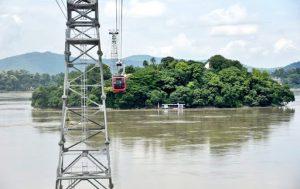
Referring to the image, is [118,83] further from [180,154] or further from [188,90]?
[188,90]

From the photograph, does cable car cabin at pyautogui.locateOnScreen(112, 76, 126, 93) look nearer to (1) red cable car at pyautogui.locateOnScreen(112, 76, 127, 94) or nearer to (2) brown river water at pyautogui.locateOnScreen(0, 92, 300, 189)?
(1) red cable car at pyautogui.locateOnScreen(112, 76, 127, 94)

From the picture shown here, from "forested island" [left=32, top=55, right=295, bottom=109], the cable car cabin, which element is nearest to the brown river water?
the cable car cabin

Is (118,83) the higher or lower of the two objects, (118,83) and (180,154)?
the higher

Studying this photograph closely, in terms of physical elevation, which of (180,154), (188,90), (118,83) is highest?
(188,90)

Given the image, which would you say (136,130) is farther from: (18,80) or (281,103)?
(18,80)

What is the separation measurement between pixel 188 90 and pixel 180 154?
1889 inches

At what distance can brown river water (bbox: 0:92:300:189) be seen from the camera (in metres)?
28.2

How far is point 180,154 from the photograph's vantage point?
37125mm

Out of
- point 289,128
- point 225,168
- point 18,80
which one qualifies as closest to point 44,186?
point 225,168

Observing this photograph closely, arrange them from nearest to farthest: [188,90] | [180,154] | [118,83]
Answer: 1. [118,83]
2. [180,154]
3. [188,90]

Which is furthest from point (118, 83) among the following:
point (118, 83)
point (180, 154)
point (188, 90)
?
point (188, 90)

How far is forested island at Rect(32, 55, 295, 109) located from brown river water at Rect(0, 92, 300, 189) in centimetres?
2241

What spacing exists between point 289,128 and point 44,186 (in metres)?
30.8

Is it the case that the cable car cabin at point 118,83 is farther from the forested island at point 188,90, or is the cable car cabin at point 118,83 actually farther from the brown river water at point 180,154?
the forested island at point 188,90
